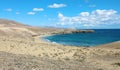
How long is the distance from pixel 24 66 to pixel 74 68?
3.46m

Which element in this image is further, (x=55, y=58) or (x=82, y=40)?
(x=82, y=40)

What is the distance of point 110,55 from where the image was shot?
3020cm

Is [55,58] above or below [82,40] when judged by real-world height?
above

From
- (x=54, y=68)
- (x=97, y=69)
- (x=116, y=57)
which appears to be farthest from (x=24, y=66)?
(x=116, y=57)

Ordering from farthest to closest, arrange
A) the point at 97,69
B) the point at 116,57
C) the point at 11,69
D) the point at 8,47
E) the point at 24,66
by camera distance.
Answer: the point at 8,47 → the point at 116,57 → the point at 97,69 → the point at 24,66 → the point at 11,69

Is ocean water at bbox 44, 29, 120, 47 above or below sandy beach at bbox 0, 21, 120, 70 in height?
below

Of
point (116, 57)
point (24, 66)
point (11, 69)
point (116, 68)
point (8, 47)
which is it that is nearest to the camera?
point (11, 69)

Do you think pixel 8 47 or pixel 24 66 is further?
pixel 8 47

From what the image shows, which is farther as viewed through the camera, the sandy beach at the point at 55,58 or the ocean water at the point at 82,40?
the ocean water at the point at 82,40

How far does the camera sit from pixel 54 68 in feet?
56.2

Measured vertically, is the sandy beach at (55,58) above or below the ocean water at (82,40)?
above

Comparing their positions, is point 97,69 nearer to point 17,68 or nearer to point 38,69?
point 38,69

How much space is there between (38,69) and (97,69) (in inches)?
187

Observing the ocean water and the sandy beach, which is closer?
the sandy beach
